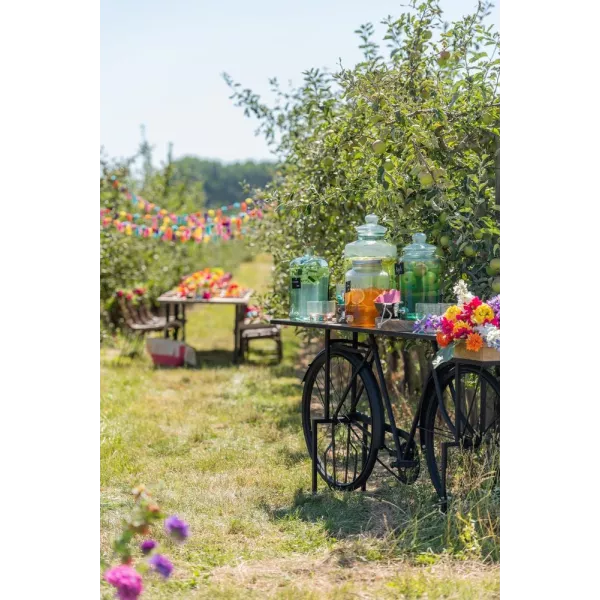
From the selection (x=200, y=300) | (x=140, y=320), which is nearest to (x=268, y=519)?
(x=200, y=300)

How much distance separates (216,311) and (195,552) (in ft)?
40.6

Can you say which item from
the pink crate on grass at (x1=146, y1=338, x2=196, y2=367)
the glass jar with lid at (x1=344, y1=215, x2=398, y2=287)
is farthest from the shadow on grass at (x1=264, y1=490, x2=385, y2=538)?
the pink crate on grass at (x1=146, y1=338, x2=196, y2=367)

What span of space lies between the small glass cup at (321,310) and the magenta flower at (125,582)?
77.5 inches

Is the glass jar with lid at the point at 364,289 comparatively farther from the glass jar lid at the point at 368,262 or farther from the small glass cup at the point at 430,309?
the small glass cup at the point at 430,309

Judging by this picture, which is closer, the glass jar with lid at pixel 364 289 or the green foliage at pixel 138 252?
the glass jar with lid at pixel 364 289

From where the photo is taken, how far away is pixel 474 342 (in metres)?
3.41

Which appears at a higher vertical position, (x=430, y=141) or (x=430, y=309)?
(x=430, y=141)

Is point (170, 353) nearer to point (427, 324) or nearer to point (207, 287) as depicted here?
point (207, 287)

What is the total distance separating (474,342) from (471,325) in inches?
3.2

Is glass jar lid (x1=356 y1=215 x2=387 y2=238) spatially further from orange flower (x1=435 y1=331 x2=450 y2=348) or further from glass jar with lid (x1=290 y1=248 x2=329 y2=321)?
orange flower (x1=435 y1=331 x2=450 y2=348)

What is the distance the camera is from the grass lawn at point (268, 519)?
10.5ft

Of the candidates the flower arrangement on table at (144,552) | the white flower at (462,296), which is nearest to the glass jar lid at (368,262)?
the white flower at (462,296)

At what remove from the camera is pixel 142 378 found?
28.3 ft
